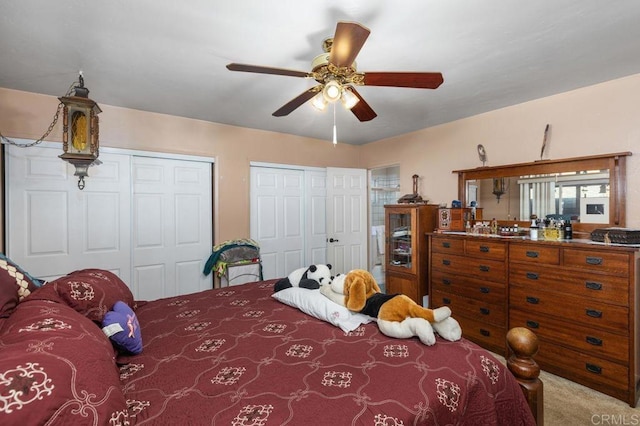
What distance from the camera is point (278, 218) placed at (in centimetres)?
414

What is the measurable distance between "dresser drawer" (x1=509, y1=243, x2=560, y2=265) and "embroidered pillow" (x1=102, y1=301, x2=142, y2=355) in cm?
287

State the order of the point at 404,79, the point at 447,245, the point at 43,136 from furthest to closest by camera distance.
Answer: the point at 447,245 < the point at 43,136 < the point at 404,79

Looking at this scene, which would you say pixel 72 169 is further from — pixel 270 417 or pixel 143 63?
pixel 270 417

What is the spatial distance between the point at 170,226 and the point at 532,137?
402cm

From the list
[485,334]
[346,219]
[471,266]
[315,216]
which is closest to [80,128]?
[315,216]

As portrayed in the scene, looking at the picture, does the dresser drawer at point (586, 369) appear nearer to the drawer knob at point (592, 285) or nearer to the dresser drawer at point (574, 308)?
the dresser drawer at point (574, 308)

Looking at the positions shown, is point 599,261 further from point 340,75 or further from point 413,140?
point 413,140

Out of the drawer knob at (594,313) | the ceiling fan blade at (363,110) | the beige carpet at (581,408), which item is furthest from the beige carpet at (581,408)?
the ceiling fan blade at (363,110)

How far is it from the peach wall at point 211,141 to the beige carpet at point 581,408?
337cm

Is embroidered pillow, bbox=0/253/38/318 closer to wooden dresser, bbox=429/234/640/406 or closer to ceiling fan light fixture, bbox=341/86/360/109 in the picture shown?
ceiling fan light fixture, bbox=341/86/360/109

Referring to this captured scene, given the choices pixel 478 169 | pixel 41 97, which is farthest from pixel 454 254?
pixel 41 97

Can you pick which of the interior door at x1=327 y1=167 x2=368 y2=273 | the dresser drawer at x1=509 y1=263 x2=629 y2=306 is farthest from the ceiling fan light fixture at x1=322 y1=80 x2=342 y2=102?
the interior door at x1=327 y1=167 x2=368 y2=273

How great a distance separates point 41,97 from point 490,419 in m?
4.15

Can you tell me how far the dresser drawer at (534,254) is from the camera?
2363mm
